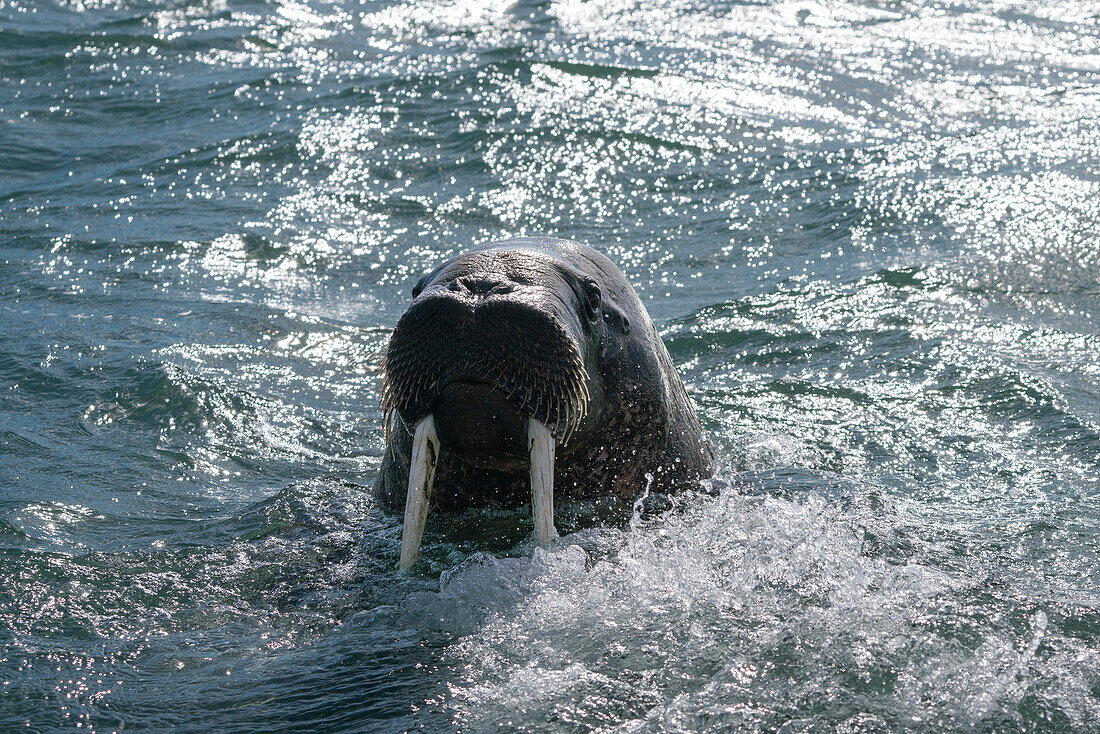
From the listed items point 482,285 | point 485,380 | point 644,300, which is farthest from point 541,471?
point 644,300

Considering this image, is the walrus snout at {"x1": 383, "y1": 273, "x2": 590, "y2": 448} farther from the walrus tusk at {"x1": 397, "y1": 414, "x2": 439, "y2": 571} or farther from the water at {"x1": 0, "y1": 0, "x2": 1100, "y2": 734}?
the water at {"x1": 0, "y1": 0, "x2": 1100, "y2": 734}

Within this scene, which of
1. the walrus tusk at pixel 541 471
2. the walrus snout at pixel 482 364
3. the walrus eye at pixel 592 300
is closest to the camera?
the walrus snout at pixel 482 364

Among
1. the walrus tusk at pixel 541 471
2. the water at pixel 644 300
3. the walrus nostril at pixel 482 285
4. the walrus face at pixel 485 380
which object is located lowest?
the water at pixel 644 300

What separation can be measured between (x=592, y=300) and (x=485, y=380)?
97 cm

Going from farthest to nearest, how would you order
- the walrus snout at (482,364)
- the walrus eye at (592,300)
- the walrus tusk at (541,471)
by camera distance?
the walrus eye at (592,300) → the walrus tusk at (541,471) → the walrus snout at (482,364)

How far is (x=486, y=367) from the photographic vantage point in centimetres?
451

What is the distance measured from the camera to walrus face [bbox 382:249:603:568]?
4539mm

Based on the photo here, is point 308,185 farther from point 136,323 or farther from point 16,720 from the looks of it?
point 16,720

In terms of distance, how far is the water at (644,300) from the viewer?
418 cm

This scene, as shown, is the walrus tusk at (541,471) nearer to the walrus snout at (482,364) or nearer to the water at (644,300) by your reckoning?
the walrus snout at (482,364)

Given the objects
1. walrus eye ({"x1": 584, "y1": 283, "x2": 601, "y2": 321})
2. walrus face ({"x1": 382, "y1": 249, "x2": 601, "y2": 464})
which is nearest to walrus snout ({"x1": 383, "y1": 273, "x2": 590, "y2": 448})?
walrus face ({"x1": 382, "y1": 249, "x2": 601, "y2": 464})

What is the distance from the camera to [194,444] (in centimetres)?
774

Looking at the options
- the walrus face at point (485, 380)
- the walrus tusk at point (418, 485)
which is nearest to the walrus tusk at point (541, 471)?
the walrus face at point (485, 380)

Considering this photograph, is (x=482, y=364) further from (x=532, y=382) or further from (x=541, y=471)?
(x=541, y=471)
